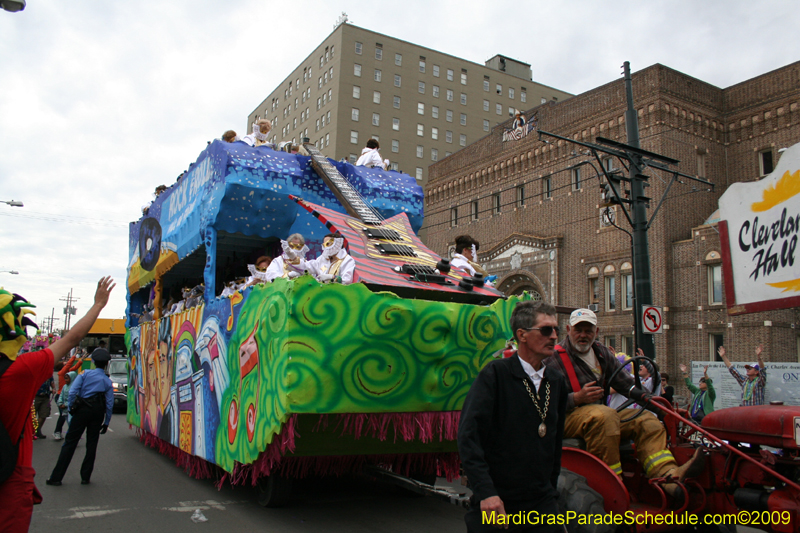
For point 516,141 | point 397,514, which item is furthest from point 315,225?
point 516,141

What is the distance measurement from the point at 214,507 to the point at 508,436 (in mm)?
4675

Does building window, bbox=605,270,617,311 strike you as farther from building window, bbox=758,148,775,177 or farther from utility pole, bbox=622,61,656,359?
utility pole, bbox=622,61,656,359

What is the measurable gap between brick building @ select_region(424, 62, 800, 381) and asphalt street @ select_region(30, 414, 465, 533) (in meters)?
16.0

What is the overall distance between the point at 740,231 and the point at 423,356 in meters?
7.77

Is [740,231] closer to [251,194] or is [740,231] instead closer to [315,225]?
[315,225]

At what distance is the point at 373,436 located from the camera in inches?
215

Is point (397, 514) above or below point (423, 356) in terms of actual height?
below

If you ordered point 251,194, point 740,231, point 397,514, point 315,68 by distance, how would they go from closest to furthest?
point 397,514 < point 251,194 < point 740,231 < point 315,68

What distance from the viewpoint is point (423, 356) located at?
546 centimetres

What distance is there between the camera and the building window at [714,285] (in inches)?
886

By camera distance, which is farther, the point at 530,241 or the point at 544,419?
the point at 530,241

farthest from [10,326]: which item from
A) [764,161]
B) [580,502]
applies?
[764,161]

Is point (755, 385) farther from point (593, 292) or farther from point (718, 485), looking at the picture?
point (593, 292)

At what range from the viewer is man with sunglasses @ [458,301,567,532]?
2756 millimetres
